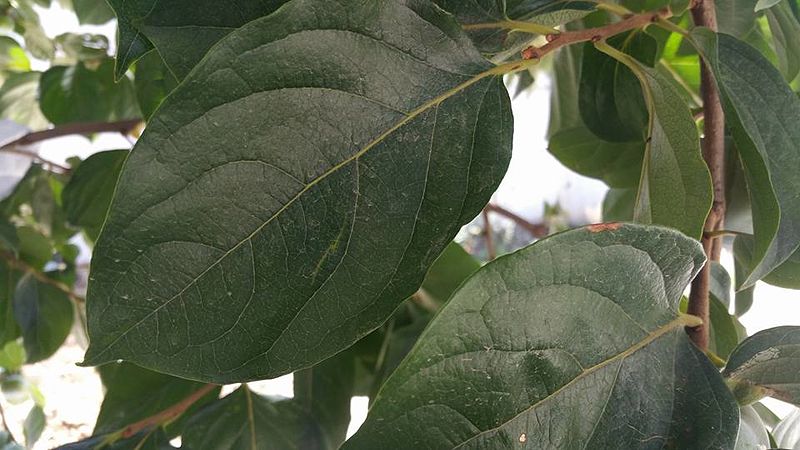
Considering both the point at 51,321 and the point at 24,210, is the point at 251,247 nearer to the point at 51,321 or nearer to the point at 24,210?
the point at 51,321

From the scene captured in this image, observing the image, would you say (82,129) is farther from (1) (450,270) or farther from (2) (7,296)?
(1) (450,270)

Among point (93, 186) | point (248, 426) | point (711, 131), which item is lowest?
point (248, 426)

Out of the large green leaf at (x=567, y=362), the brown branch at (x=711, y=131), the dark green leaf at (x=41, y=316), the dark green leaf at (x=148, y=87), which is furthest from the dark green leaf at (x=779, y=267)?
the dark green leaf at (x=41, y=316)

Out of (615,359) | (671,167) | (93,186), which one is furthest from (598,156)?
(93,186)

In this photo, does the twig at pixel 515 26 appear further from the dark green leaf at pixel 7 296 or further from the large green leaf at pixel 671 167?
the dark green leaf at pixel 7 296

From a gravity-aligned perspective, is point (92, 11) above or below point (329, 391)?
above

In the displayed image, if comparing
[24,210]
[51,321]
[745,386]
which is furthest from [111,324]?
[24,210]
